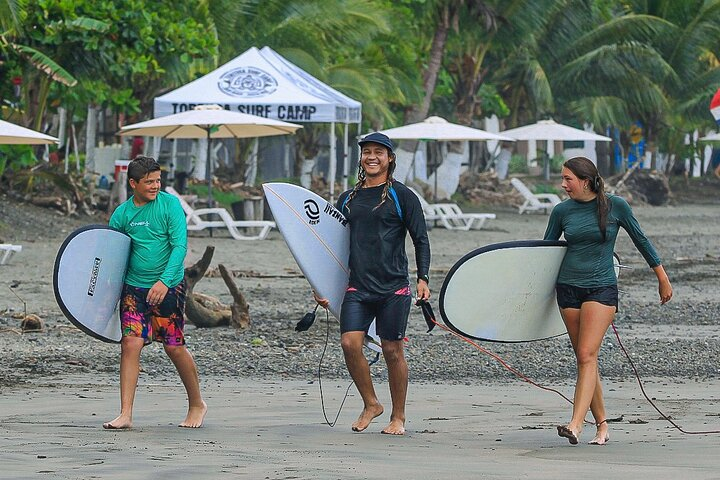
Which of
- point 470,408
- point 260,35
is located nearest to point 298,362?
point 470,408

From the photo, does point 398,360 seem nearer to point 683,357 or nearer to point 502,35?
point 683,357

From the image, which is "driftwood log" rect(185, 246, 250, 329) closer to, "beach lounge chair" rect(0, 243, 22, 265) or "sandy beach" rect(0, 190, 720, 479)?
"sandy beach" rect(0, 190, 720, 479)

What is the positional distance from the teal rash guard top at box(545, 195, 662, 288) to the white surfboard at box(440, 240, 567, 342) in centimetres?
36

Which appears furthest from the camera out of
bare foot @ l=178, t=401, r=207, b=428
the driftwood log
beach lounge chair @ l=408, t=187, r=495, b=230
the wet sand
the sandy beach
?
beach lounge chair @ l=408, t=187, r=495, b=230

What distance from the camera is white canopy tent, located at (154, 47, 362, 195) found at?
2353 cm

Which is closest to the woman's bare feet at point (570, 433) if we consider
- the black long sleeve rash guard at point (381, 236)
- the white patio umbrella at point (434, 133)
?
the black long sleeve rash guard at point (381, 236)

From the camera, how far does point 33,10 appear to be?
2125cm

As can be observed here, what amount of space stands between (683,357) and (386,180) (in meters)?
4.19

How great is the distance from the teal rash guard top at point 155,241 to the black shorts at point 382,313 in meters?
0.81

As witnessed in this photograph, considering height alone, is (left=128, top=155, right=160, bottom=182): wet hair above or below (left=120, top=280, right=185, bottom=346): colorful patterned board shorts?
above

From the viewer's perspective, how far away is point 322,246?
7.29m

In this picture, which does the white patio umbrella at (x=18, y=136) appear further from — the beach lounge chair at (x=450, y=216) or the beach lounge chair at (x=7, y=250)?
the beach lounge chair at (x=450, y=216)

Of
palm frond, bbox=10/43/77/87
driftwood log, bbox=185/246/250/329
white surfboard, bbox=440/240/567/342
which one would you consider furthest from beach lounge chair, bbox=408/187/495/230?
white surfboard, bbox=440/240/567/342

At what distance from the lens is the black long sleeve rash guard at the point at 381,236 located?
7.02 m
